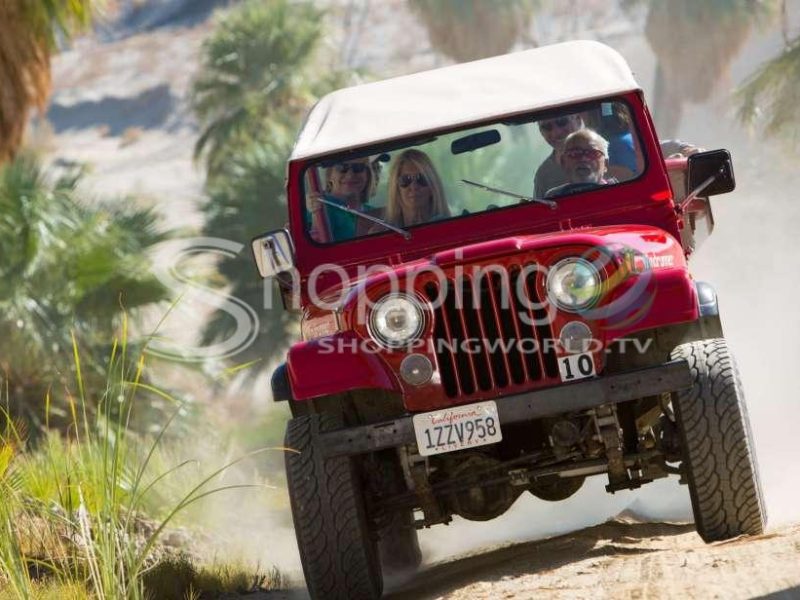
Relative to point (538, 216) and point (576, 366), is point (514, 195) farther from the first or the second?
point (576, 366)

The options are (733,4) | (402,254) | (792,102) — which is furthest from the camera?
(733,4)

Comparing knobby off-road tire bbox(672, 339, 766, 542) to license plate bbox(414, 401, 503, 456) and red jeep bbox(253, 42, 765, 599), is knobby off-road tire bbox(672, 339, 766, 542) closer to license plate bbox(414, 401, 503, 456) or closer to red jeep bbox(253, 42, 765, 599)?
red jeep bbox(253, 42, 765, 599)

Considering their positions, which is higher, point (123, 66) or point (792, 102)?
point (123, 66)

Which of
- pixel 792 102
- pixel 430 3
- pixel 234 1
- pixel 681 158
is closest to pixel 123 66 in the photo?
pixel 234 1

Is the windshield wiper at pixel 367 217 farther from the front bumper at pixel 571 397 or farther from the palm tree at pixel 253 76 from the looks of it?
the palm tree at pixel 253 76

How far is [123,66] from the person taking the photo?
241ft

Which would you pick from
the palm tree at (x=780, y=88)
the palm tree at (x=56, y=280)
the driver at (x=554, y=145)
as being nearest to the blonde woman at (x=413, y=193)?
the driver at (x=554, y=145)

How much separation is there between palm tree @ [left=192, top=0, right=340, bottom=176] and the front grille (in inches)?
961

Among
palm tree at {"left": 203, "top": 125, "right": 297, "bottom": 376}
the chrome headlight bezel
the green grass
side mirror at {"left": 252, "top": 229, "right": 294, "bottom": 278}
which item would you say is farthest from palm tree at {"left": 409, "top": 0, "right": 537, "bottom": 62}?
the chrome headlight bezel

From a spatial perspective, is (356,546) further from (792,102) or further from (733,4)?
(733,4)

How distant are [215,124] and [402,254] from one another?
2444 cm

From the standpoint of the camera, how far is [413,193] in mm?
7211

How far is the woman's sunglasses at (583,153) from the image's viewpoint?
7117 mm

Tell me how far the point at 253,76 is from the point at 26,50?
17.3 m
